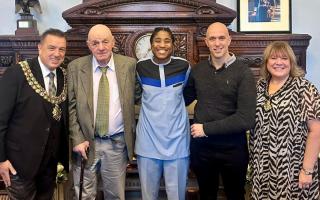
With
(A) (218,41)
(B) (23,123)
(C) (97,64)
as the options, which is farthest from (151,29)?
(B) (23,123)

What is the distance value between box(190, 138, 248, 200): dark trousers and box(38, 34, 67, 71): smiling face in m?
0.89

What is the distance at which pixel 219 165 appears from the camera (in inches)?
85.3

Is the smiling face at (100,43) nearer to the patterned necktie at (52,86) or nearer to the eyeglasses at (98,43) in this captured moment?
the eyeglasses at (98,43)

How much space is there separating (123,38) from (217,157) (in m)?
1.47

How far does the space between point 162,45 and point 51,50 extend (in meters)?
0.59

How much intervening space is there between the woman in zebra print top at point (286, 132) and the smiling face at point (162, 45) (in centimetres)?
53

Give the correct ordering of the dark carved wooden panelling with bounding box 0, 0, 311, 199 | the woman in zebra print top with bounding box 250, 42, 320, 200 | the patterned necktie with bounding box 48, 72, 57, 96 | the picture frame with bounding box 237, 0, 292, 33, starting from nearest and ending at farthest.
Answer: the woman in zebra print top with bounding box 250, 42, 320, 200 < the patterned necktie with bounding box 48, 72, 57, 96 < the dark carved wooden panelling with bounding box 0, 0, 311, 199 < the picture frame with bounding box 237, 0, 292, 33

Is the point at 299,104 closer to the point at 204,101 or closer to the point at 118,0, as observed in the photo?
the point at 204,101

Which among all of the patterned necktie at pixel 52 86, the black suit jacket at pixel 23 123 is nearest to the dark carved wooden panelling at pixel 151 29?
the patterned necktie at pixel 52 86

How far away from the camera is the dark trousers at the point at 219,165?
2127mm

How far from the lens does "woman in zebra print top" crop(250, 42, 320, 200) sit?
1.96 m

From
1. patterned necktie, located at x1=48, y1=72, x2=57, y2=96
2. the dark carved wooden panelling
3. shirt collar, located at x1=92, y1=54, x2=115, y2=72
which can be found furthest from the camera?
the dark carved wooden panelling

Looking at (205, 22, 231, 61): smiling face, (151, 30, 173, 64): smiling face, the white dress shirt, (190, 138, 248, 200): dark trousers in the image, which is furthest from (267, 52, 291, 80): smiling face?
the white dress shirt

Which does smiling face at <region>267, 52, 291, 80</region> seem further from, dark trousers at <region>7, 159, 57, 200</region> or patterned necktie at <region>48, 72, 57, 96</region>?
dark trousers at <region>7, 159, 57, 200</region>
